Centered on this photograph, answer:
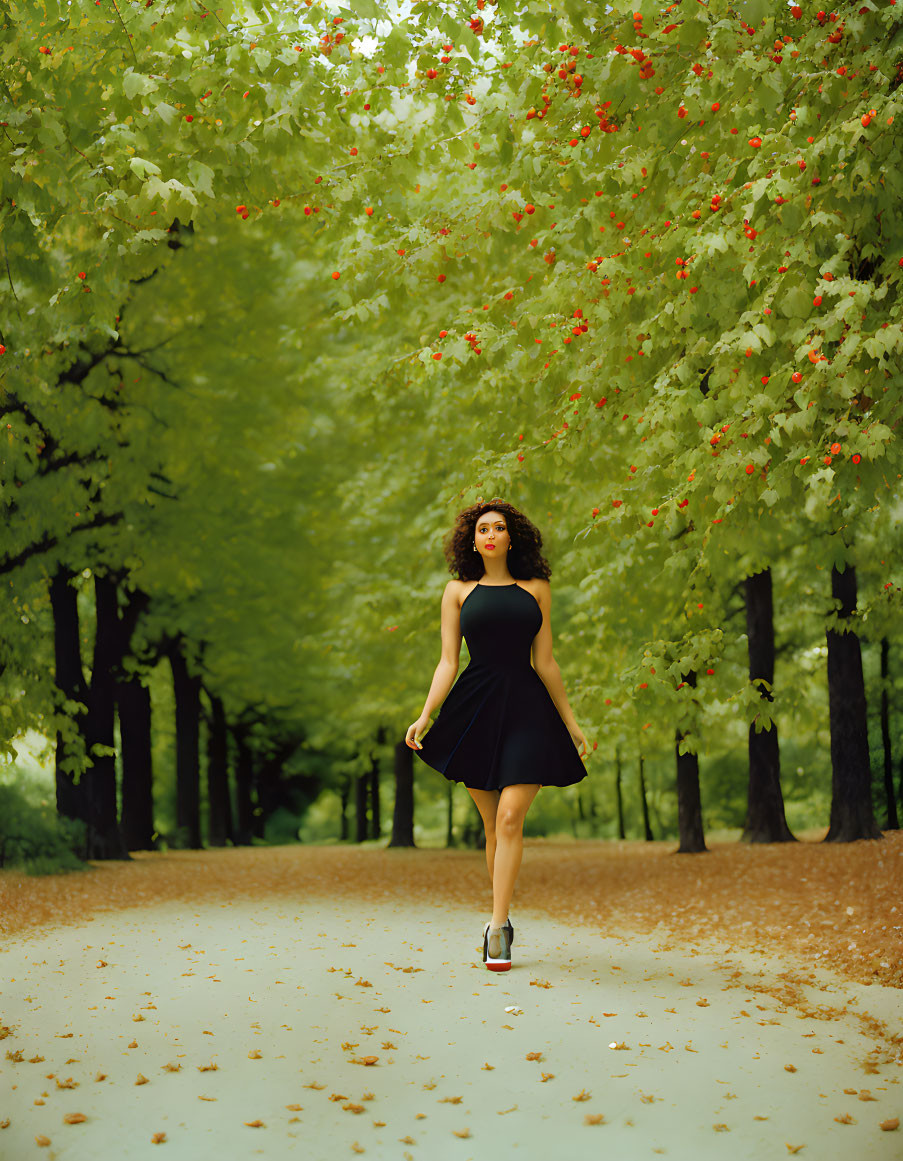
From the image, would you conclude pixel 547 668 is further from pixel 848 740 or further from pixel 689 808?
pixel 689 808

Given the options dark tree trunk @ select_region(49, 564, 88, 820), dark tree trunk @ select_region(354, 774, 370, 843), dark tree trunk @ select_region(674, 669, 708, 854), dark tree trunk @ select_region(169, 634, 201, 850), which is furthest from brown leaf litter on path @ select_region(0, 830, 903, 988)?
dark tree trunk @ select_region(354, 774, 370, 843)

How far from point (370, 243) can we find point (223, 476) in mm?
8139

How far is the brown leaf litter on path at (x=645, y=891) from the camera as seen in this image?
8031 mm

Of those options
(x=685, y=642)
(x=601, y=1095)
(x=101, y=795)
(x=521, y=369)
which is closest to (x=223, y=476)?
(x=101, y=795)

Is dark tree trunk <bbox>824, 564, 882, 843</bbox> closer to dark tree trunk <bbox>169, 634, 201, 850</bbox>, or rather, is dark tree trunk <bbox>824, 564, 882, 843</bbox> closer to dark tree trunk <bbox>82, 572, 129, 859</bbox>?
dark tree trunk <bbox>82, 572, 129, 859</bbox>

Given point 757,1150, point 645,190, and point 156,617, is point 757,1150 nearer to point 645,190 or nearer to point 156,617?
point 645,190

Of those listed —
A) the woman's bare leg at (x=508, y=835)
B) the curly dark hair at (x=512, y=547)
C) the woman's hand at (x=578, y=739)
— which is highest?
the curly dark hair at (x=512, y=547)

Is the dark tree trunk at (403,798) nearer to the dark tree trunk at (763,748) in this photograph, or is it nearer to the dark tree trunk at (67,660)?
the dark tree trunk at (763,748)

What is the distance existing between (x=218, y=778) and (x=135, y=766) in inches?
332

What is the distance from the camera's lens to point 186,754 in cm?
2239

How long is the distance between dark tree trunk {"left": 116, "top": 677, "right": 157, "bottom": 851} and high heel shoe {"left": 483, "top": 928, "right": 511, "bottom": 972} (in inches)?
541

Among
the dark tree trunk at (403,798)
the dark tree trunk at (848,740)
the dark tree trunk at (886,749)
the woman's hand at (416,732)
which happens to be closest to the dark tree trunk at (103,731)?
the dark tree trunk at (403,798)

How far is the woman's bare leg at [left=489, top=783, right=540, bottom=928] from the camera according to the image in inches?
223

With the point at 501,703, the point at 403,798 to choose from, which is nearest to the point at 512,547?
the point at 501,703
